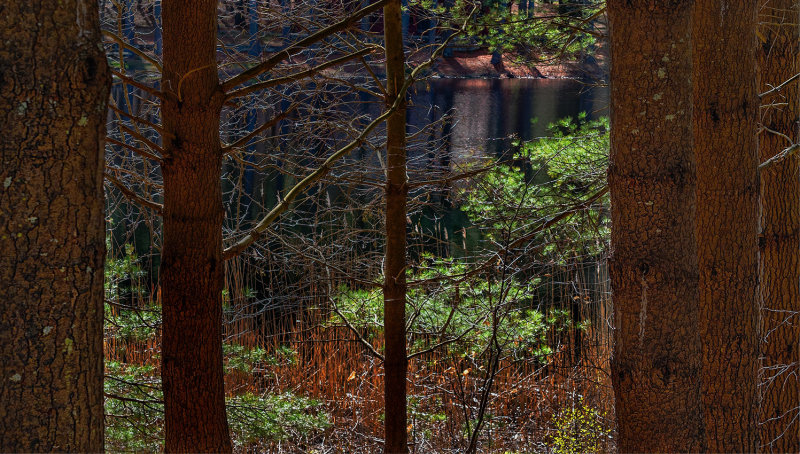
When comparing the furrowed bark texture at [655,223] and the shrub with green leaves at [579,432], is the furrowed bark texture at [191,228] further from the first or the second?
the shrub with green leaves at [579,432]

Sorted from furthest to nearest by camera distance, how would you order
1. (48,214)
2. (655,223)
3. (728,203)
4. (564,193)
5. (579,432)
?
(564,193)
(579,432)
(728,203)
(655,223)
(48,214)

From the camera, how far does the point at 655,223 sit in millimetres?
2820

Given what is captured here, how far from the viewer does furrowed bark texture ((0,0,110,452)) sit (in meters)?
1.65

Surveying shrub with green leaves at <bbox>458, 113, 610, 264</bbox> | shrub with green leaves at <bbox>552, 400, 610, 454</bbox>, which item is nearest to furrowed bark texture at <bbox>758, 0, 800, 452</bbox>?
shrub with green leaves at <bbox>458, 113, 610, 264</bbox>

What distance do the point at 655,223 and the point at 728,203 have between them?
1.40 metres

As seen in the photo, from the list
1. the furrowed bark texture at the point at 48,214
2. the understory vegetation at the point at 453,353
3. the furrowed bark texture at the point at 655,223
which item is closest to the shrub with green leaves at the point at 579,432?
the understory vegetation at the point at 453,353

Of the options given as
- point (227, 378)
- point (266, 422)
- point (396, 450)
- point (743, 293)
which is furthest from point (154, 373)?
point (743, 293)

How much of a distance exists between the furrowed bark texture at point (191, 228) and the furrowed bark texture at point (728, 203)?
2.49 meters

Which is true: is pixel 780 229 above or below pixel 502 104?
below

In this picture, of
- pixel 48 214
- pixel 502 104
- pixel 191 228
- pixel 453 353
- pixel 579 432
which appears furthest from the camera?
pixel 502 104

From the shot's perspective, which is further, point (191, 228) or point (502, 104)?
point (502, 104)

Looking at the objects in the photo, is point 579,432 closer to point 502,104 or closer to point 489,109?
point 489,109

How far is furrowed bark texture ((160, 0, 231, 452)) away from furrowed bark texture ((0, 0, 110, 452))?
4.87 ft

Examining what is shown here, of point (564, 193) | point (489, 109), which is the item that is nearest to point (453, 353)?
point (564, 193)
